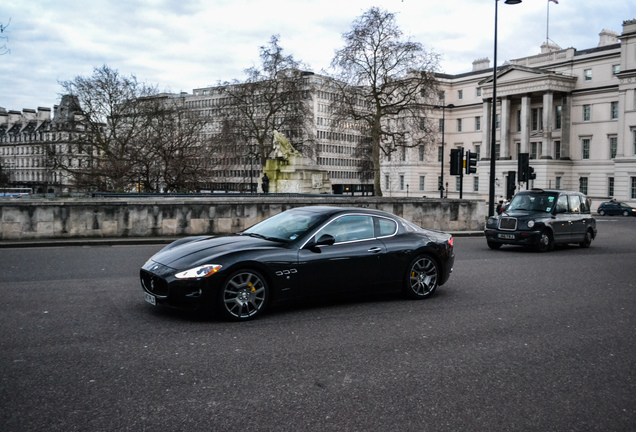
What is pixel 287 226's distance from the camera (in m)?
8.29

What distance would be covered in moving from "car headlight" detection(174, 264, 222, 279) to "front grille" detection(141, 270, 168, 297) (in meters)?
0.23

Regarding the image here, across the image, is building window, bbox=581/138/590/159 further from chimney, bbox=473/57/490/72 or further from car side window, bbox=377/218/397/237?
car side window, bbox=377/218/397/237

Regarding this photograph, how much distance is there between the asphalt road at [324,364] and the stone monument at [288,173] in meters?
28.7

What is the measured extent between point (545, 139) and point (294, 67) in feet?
138

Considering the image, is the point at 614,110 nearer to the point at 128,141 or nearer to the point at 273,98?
the point at 273,98

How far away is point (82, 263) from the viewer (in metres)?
12.6

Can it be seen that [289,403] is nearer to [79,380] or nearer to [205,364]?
[205,364]

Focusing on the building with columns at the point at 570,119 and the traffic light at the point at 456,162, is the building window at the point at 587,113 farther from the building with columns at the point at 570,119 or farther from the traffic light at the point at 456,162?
the traffic light at the point at 456,162

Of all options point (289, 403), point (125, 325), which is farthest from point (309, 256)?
point (289, 403)

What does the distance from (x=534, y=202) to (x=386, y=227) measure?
11.1 meters

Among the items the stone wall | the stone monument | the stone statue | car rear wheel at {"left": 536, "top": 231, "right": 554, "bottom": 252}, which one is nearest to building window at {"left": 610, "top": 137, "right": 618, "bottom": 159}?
the stone monument

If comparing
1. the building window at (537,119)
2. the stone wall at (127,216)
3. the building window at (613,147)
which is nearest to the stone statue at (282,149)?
the stone wall at (127,216)

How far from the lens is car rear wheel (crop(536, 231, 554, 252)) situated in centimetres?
1721

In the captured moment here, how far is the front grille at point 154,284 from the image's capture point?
23.2 feet
